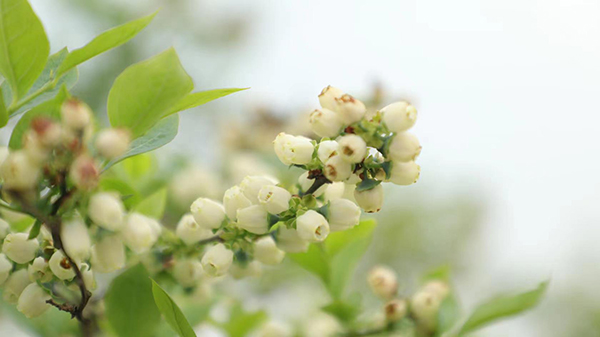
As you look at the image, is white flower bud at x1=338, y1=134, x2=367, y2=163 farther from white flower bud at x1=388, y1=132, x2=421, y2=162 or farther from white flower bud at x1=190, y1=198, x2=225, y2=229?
white flower bud at x1=190, y1=198, x2=225, y2=229

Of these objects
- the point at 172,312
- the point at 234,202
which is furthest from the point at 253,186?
the point at 172,312

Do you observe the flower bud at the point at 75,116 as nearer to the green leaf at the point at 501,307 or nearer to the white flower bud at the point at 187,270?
the white flower bud at the point at 187,270

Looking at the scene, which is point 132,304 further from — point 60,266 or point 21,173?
Result: point 21,173

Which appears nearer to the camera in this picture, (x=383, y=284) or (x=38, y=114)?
(x=38, y=114)

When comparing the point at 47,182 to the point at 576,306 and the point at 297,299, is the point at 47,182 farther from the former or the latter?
the point at 576,306

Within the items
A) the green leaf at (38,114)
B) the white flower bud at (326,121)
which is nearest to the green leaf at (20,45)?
the green leaf at (38,114)

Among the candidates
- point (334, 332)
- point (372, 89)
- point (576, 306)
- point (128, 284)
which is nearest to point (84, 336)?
point (128, 284)
